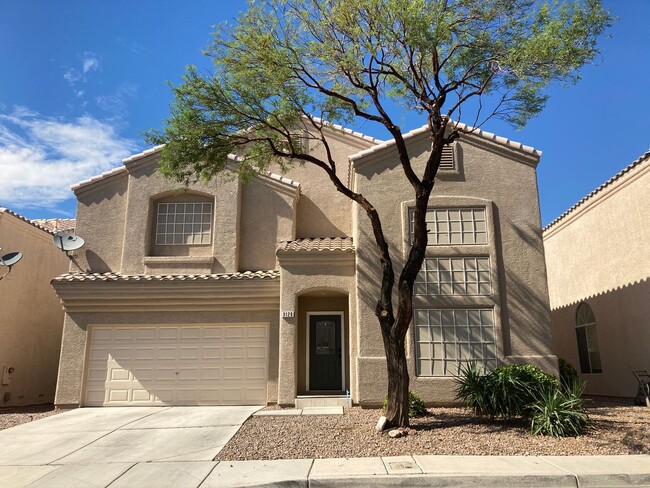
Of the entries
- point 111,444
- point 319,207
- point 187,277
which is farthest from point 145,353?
point 319,207

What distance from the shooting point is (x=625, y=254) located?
15.7m

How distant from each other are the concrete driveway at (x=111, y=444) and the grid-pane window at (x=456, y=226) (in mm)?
6275

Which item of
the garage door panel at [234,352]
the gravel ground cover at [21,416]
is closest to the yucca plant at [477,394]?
the garage door panel at [234,352]

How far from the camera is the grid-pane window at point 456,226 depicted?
44.8 ft

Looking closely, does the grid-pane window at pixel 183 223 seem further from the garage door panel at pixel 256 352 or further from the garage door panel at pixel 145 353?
the garage door panel at pixel 256 352

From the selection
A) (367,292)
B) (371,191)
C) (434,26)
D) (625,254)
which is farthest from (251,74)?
(625,254)

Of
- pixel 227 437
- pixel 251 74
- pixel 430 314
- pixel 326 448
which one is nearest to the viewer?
pixel 326 448

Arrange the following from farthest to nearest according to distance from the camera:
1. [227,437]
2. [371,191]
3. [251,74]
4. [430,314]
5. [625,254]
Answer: [625,254] < [371,191] < [430,314] < [251,74] < [227,437]

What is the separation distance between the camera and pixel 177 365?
14445 millimetres

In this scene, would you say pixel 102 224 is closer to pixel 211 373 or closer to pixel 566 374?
pixel 211 373

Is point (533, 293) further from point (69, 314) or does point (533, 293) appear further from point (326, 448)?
point (69, 314)

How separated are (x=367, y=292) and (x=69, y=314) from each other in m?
8.10

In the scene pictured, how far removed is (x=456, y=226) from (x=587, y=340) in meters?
7.80

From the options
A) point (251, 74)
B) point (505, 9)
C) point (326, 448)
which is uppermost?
point (505, 9)
